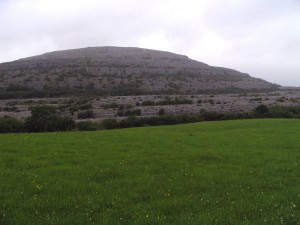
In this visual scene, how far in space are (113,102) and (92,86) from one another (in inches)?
1282

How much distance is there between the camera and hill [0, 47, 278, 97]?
335 ft

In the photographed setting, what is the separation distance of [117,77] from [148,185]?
10388 cm

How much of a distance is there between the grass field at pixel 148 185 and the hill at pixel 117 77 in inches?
3128

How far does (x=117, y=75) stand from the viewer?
11900 centimetres

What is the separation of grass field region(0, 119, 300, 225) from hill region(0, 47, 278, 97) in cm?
7946

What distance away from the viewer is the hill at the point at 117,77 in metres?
102

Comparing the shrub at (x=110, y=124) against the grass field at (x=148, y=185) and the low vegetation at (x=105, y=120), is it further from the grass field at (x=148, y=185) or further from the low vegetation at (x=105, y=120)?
the grass field at (x=148, y=185)

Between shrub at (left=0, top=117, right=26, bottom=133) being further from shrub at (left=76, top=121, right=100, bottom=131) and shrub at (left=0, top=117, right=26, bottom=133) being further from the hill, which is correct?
the hill

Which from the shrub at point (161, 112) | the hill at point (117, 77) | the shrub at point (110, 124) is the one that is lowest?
the shrub at point (110, 124)

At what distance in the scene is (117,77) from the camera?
116 metres

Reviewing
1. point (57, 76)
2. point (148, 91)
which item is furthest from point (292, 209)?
point (57, 76)

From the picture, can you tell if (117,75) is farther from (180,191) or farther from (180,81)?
(180,191)

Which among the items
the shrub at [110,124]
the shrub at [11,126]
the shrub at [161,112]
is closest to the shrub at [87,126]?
the shrub at [110,124]

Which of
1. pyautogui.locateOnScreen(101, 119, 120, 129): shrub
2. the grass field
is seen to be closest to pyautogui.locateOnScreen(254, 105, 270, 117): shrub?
pyautogui.locateOnScreen(101, 119, 120, 129): shrub
